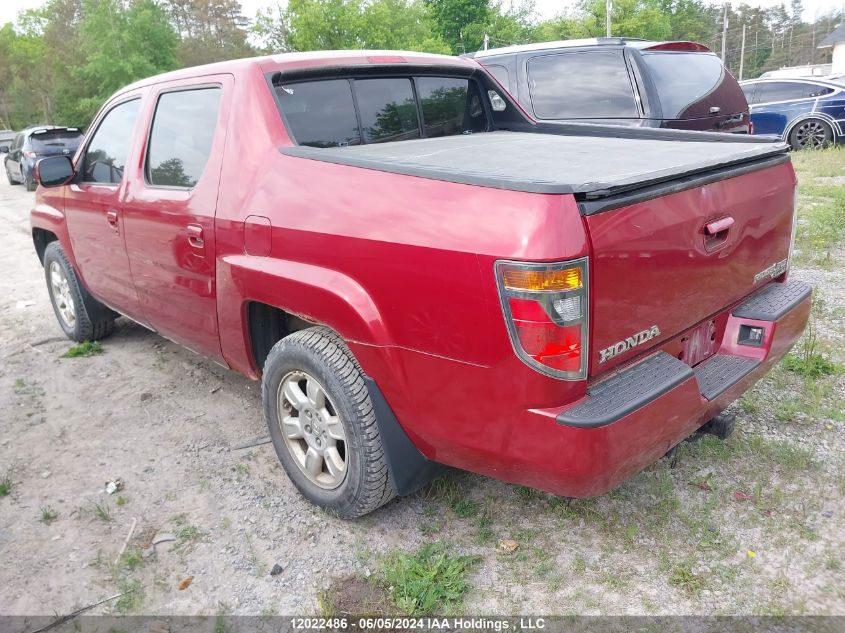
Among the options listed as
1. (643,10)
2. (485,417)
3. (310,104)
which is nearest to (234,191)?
(310,104)

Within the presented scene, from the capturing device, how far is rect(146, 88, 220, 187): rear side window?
132 inches

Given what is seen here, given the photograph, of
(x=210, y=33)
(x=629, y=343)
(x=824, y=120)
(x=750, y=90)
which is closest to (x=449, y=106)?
(x=629, y=343)

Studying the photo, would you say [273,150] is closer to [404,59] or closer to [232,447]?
[404,59]

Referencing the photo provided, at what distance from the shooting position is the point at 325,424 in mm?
2840

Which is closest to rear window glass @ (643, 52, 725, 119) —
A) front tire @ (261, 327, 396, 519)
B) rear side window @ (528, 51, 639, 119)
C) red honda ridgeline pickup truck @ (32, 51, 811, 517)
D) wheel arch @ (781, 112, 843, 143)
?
rear side window @ (528, 51, 639, 119)

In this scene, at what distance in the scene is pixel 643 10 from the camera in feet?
151

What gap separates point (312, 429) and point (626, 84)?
4.63m

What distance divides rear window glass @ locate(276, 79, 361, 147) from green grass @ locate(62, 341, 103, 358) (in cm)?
303

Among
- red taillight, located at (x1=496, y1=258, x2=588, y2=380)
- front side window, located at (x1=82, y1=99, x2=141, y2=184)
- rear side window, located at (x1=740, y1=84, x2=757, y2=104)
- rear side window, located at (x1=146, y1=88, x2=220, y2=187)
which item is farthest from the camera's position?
rear side window, located at (x1=740, y1=84, x2=757, y2=104)

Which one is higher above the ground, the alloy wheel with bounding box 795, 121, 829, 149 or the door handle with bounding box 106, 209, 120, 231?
the door handle with bounding box 106, 209, 120, 231

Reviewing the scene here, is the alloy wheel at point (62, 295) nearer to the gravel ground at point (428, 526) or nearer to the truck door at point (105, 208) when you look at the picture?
the truck door at point (105, 208)

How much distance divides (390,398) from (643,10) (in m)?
50.9

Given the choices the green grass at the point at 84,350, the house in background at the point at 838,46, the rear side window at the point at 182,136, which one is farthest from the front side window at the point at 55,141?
the house in background at the point at 838,46

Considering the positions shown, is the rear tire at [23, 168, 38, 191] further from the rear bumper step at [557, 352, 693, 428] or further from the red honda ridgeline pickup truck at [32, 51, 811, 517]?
the rear bumper step at [557, 352, 693, 428]
